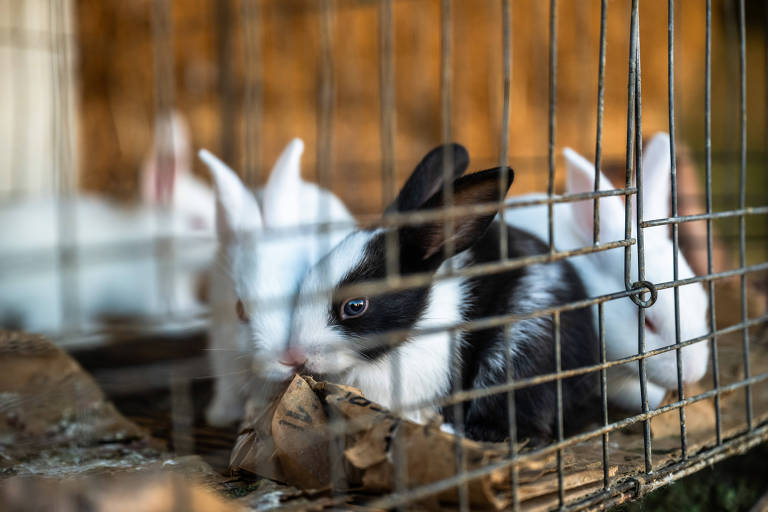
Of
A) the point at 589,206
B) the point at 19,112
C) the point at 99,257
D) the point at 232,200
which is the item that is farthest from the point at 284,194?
the point at 19,112

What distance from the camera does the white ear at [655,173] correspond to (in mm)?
1322

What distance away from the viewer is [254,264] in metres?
1.24

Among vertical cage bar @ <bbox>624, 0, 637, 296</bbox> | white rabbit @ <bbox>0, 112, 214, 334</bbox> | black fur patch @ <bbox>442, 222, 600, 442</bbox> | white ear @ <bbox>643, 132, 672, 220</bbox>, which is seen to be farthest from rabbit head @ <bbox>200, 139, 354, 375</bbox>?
white rabbit @ <bbox>0, 112, 214, 334</bbox>

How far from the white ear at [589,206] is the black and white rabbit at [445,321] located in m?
0.13

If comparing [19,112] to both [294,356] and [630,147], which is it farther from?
[630,147]

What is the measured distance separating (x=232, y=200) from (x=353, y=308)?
45 centimetres

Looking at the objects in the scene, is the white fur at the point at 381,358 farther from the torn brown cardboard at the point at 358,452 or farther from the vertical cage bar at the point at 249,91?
the vertical cage bar at the point at 249,91

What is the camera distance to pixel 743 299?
117cm

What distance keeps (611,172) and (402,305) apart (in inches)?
47.6

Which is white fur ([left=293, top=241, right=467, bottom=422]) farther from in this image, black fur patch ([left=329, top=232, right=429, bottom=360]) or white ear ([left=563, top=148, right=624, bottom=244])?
white ear ([left=563, top=148, right=624, bottom=244])

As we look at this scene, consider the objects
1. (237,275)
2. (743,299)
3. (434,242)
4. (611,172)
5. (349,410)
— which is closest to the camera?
(349,410)

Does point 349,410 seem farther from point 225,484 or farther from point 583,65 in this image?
point 583,65

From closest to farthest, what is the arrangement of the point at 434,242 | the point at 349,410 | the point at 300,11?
the point at 349,410, the point at 434,242, the point at 300,11

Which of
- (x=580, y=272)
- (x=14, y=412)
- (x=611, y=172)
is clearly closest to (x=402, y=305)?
(x=580, y=272)
